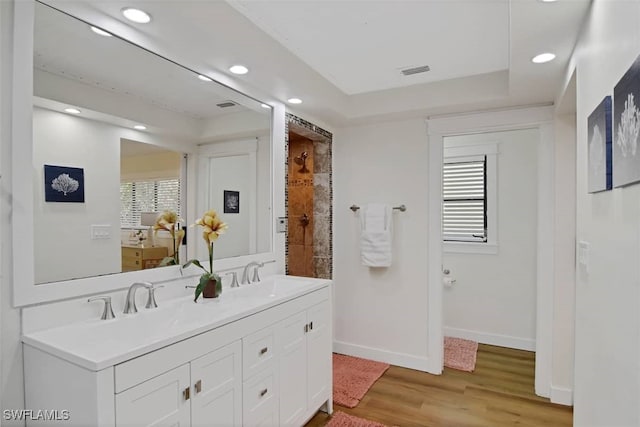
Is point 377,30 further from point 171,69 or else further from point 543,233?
point 543,233

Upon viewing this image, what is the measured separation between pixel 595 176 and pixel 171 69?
2.00 metres

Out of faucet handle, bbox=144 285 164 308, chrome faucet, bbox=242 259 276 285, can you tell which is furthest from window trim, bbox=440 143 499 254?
faucet handle, bbox=144 285 164 308

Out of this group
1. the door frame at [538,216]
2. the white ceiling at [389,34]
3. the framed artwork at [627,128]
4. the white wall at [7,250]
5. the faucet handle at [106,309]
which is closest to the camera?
the framed artwork at [627,128]

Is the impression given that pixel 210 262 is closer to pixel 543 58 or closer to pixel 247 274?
pixel 247 274

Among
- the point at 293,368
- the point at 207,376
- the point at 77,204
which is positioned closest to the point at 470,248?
the point at 293,368

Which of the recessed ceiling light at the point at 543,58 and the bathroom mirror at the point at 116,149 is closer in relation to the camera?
the bathroom mirror at the point at 116,149

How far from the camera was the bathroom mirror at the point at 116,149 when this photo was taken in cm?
140

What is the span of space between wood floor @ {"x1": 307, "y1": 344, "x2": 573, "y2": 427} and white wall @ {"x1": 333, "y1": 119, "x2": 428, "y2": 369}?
12.1 inches

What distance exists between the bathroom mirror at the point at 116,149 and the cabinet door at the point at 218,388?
61 centimetres

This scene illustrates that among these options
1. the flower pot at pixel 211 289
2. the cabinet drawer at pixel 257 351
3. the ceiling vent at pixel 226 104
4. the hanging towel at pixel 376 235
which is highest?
the ceiling vent at pixel 226 104

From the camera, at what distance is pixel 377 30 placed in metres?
2.11

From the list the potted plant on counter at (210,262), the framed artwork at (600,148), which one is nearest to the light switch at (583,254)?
the framed artwork at (600,148)

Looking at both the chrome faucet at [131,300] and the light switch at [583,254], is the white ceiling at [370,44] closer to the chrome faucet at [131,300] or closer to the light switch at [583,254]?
the light switch at [583,254]

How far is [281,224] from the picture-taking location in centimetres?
274
